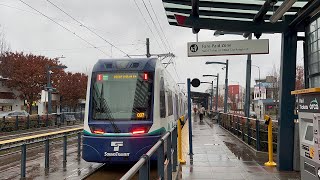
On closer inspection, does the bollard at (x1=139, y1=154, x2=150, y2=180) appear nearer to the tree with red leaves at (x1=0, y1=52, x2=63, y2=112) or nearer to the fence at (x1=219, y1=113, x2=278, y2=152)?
the fence at (x1=219, y1=113, x2=278, y2=152)

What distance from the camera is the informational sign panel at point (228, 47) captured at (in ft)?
30.2

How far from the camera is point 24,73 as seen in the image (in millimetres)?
45281

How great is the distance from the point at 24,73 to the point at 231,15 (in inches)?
1585

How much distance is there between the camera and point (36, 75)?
4622 centimetres

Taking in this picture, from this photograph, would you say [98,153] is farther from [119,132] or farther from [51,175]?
[51,175]

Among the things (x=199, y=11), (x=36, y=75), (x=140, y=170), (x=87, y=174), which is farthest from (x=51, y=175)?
(x=36, y=75)

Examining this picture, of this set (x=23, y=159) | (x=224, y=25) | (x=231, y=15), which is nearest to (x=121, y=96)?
(x=23, y=159)

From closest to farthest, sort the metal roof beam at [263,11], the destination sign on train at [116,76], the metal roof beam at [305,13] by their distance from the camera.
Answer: the metal roof beam at [305,13] → the metal roof beam at [263,11] → the destination sign on train at [116,76]

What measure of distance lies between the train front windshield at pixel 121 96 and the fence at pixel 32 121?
17559 millimetres

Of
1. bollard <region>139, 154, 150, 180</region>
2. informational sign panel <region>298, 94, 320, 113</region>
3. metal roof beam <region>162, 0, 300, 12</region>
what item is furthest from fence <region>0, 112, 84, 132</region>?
bollard <region>139, 154, 150, 180</region>

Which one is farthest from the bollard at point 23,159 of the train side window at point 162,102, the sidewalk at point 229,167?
the sidewalk at point 229,167

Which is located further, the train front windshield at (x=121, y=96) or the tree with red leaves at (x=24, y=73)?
the tree with red leaves at (x=24, y=73)

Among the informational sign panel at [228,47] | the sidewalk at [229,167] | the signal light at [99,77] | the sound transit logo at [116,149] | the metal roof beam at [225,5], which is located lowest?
the sidewalk at [229,167]

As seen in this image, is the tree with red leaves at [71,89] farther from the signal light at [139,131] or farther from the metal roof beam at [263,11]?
the metal roof beam at [263,11]
